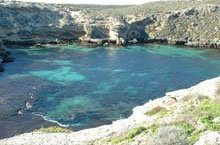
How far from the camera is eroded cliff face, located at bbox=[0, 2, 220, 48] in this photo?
106688 mm

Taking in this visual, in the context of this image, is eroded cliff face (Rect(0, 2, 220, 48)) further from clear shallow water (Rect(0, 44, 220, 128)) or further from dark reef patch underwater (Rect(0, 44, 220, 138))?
clear shallow water (Rect(0, 44, 220, 128))

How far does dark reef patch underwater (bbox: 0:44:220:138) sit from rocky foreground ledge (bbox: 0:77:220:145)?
1222 centimetres

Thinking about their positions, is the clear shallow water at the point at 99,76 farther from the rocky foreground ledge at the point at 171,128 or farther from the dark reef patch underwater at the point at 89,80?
the rocky foreground ledge at the point at 171,128

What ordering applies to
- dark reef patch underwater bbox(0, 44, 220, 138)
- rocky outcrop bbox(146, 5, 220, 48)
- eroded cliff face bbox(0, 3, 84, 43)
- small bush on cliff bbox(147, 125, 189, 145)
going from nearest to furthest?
small bush on cliff bbox(147, 125, 189, 145)
dark reef patch underwater bbox(0, 44, 220, 138)
eroded cliff face bbox(0, 3, 84, 43)
rocky outcrop bbox(146, 5, 220, 48)

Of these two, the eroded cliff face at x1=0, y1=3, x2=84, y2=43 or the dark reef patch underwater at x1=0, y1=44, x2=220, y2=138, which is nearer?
the dark reef patch underwater at x1=0, y1=44, x2=220, y2=138

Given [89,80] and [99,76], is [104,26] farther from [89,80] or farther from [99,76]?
[89,80]

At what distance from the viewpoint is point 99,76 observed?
231 ft

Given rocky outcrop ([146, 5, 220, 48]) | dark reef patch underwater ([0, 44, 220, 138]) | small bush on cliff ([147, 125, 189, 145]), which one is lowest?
dark reef patch underwater ([0, 44, 220, 138])

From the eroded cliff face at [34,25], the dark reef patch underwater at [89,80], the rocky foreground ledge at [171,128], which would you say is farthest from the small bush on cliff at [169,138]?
the eroded cliff face at [34,25]

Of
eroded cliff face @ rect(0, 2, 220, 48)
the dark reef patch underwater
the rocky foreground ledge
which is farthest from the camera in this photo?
eroded cliff face @ rect(0, 2, 220, 48)

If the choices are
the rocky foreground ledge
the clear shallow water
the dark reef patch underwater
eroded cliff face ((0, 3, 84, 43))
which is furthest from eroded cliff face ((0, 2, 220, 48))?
the rocky foreground ledge

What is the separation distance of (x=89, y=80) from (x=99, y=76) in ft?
11.6

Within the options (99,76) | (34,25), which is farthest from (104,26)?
(99,76)

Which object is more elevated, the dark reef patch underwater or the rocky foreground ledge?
the rocky foreground ledge
